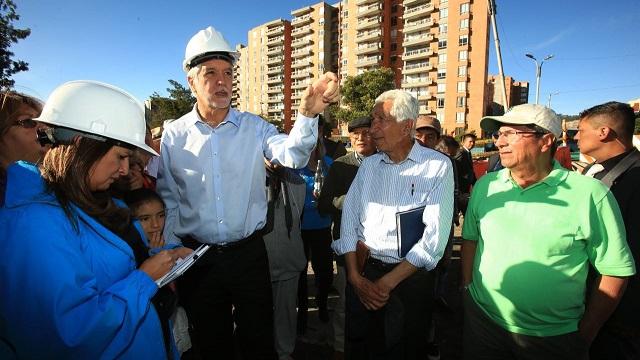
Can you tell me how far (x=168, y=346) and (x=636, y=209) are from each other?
333 cm

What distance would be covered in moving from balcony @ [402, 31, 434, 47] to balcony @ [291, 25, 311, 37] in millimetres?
22079

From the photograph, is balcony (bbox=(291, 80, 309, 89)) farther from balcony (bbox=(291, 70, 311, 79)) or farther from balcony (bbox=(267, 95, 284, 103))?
balcony (bbox=(267, 95, 284, 103))

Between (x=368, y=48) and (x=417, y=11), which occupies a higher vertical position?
(x=417, y=11)

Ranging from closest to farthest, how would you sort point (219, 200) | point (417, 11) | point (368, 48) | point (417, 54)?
point (219, 200) < point (417, 11) < point (417, 54) < point (368, 48)

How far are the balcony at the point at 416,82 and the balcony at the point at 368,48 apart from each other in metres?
7.66

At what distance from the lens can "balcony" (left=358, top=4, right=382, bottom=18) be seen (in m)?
51.7

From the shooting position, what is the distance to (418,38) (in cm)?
4803

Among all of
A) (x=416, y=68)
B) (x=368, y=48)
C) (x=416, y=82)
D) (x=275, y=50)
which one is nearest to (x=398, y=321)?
(x=416, y=82)

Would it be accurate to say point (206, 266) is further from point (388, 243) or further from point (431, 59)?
point (431, 59)

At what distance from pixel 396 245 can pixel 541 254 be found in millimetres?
906

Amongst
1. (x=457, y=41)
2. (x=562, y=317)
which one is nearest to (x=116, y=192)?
(x=562, y=317)

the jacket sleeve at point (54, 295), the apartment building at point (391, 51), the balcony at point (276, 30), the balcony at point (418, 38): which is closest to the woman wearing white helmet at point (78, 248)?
the jacket sleeve at point (54, 295)

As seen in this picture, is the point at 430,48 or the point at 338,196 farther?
the point at 430,48

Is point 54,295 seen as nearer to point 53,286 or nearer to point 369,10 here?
point 53,286
